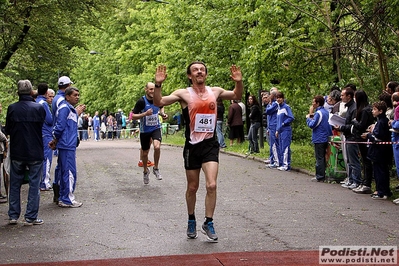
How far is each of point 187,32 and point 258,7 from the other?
11745 millimetres

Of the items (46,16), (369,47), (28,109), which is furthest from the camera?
(46,16)

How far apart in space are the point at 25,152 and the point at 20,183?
18.1 inches

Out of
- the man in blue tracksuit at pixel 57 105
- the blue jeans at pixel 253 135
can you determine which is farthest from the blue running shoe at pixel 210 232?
the blue jeans at pixel 253 135

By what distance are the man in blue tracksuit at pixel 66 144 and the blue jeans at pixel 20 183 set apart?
168 centimetres

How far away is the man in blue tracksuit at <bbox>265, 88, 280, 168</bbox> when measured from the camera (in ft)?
68.3

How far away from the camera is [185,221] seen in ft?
35.8

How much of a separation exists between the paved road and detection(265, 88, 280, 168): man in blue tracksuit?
12.1 feet

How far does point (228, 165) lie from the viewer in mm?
21781

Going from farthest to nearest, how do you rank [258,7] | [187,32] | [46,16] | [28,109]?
[187,32]
[46,16]
[258,7]
[28,109]

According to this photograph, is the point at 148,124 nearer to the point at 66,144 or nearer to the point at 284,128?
the point at 66,144

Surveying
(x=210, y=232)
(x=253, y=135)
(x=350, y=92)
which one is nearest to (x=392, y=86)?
(x=350, y=92)

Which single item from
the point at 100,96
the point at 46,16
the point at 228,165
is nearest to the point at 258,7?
the point at 228,165

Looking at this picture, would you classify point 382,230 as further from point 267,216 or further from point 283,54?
point 283,54

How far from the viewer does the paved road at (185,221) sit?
8938mm
